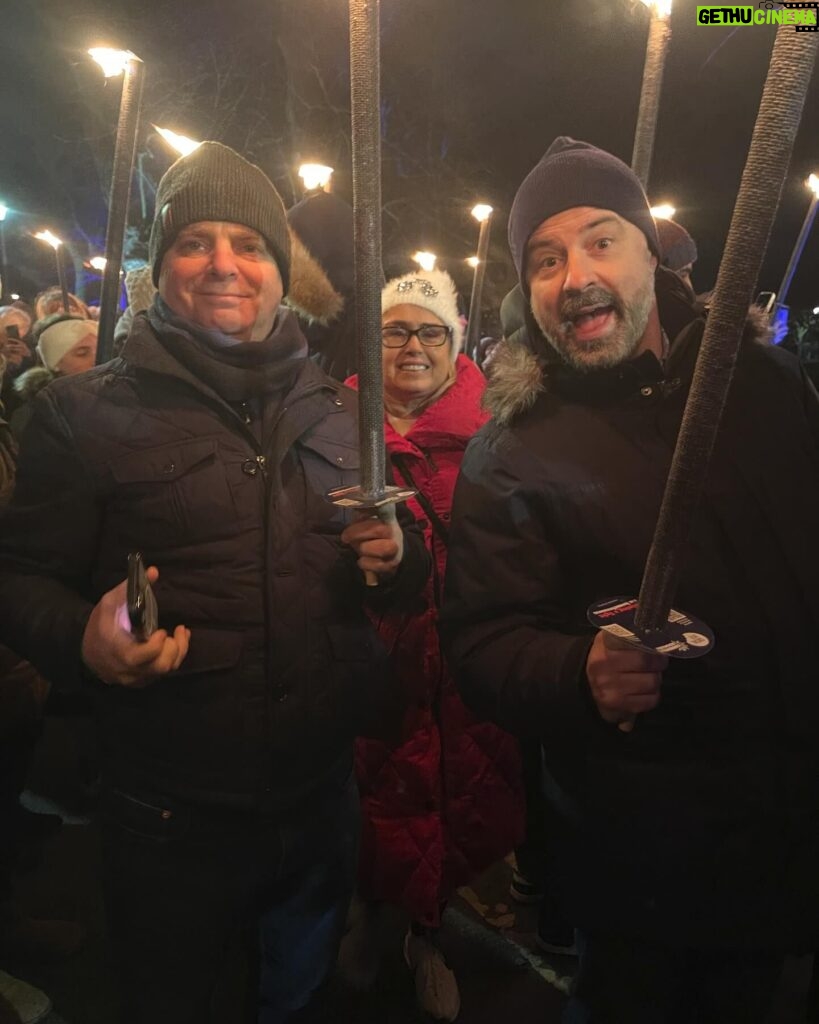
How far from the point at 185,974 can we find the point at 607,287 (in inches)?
84.0

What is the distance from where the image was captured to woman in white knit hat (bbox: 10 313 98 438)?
13.7ft

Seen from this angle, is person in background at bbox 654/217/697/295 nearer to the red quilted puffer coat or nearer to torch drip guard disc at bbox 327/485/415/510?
the red quilted puffer coat

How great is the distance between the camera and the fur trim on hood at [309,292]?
2.83 meters

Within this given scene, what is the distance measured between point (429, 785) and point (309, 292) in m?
2.18

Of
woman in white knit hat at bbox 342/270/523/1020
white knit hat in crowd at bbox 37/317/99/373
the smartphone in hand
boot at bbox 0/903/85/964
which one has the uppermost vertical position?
white knit hat in crowd at bbox 37/317/99/373

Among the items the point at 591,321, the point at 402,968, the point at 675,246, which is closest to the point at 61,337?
the point at 675,246

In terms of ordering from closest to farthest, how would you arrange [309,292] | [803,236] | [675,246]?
[309,292] < [675,246] < [803,236]

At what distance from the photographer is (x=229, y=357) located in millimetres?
1755

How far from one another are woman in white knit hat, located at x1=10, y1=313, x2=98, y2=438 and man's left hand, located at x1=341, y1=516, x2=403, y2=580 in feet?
11.1

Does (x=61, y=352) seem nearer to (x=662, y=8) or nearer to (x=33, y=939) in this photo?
(x=33, y=939)

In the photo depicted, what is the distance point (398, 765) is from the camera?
2561 mm

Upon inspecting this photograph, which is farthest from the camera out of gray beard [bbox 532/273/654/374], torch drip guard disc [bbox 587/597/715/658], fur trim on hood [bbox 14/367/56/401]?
fur trim on hood [bbox 14/367/56/401]

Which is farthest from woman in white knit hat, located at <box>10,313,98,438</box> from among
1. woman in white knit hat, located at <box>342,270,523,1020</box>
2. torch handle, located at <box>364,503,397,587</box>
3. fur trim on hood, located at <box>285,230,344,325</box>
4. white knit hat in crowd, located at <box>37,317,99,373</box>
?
torch handle, located at <box>364,503,397,587</box>

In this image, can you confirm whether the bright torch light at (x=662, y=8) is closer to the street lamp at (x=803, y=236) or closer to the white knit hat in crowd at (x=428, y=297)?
the white knit hat in crowd at (x=428, y=297)
